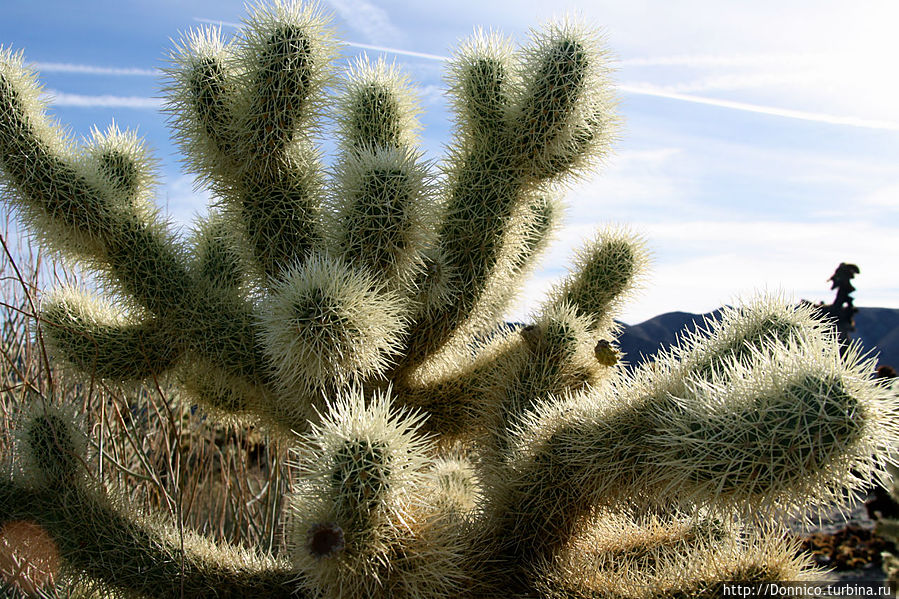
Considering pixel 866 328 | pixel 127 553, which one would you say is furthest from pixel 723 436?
pixel 866 328

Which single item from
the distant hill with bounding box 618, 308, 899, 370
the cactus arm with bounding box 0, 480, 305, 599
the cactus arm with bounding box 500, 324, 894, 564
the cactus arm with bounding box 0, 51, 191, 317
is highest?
the distant hill with bounding box 618, 308, 899, 370

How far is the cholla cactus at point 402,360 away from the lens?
152 cm

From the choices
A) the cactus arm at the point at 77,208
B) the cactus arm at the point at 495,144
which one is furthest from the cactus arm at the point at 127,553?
the cactus arm at the point at 495,144

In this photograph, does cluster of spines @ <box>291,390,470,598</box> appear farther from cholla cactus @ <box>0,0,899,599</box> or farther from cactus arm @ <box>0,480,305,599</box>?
cactus arm @ <box>0,480,305,599</box>

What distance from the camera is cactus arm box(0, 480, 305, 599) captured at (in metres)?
2.14

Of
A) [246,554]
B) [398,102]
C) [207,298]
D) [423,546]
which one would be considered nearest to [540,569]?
[423,546]

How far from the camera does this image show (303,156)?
2.40 m

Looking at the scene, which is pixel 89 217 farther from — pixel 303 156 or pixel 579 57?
pixel 579 57

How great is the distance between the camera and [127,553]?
2.17 metres

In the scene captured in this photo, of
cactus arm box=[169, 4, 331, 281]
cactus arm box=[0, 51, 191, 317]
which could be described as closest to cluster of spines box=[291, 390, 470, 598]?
cactus arm box=[169, 4, 331, 281]

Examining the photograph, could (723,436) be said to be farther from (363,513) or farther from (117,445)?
(117,445)

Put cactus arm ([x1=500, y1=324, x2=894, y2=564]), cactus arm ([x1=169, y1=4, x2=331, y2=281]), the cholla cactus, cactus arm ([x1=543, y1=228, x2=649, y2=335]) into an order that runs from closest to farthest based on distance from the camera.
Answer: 1. cactus arm ([x1=500, y1=324, x2=894, y2=564])
2. the cholla cactus
3. cactus arm ([x1=169, y1=4, x2=331, y2=281])
4. cactus arm ([x1=543, y1=228, x2=649, y2=335])

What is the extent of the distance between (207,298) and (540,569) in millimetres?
1753

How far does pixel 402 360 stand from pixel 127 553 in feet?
4.26
